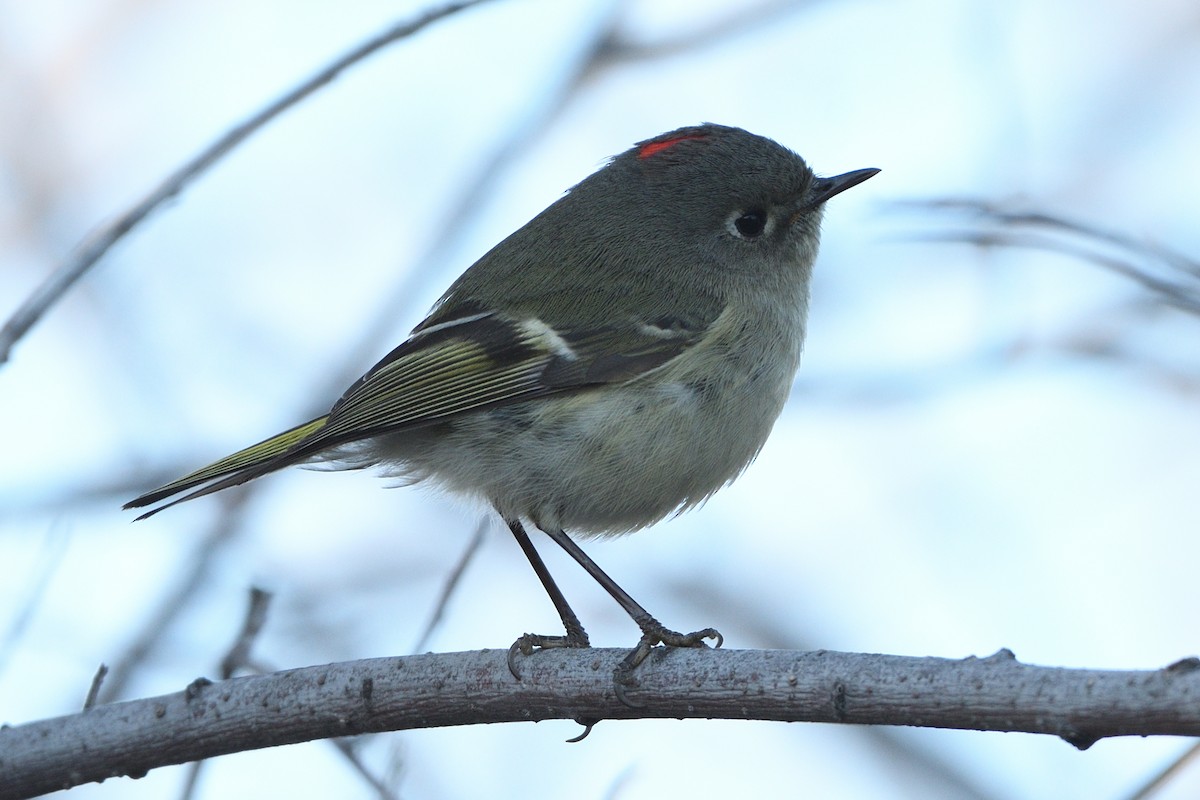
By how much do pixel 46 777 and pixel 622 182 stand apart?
5.36 ft

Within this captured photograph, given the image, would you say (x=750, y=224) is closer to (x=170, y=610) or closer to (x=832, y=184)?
(x=832, y=184)

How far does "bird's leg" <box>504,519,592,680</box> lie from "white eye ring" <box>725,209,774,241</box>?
2.46 feet

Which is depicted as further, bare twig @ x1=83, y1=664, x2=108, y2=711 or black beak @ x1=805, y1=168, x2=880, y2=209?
black beak @ x1=805, y1=168, x2=880, y2=209

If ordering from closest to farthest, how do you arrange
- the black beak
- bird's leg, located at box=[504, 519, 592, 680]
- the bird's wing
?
bird's leg, located at box=[504, 519, 592, 680] → the bird's wing → the black beak

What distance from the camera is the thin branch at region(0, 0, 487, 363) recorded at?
5.80 ft

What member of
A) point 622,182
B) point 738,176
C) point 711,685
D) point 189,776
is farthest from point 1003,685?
point 622,182

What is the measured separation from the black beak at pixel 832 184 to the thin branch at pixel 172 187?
83 centimetres

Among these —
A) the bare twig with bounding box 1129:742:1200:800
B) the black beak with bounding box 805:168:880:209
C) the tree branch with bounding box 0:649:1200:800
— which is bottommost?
the bare twig with bounding box 1129:742:1200:800

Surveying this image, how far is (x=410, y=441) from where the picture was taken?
88.8 inches

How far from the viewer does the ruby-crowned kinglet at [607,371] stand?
2.11 meters

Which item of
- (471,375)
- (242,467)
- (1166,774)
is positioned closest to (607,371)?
(471,375)

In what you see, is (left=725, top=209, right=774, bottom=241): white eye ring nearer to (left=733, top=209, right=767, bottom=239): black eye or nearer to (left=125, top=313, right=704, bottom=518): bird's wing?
(left=733, top=209, right=767, bottom=239): black eye

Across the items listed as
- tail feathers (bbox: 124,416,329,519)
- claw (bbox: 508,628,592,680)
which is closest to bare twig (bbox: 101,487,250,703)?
tail feathers (bbox: 124,416,329,519)

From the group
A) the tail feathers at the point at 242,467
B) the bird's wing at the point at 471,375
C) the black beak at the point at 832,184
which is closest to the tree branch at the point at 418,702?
the tail feathers at the point at 242,467
